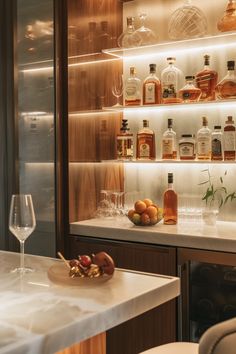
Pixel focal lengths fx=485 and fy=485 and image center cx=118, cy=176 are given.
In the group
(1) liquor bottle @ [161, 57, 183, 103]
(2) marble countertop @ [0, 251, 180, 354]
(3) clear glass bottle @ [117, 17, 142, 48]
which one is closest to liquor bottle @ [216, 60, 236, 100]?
(1) liquor bottle @ [161, 57, 183, 103]

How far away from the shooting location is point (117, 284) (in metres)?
1.34

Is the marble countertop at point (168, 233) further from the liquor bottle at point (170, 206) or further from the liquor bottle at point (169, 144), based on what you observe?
the liquor bottle at point (169, 144)

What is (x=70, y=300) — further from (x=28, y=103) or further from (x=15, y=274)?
(x=28, y=103)

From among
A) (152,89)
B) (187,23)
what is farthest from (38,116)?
(187,23)

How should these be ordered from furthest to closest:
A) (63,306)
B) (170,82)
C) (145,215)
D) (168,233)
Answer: (170,82)
(145,215)
(168,233)
(63,306)

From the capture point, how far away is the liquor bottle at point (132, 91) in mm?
3107

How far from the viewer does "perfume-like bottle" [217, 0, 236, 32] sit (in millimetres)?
2732

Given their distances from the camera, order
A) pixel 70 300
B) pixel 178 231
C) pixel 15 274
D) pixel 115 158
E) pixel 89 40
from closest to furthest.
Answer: pixel 70 300 < pixel 15 274 < pixel 178 231 < pixel 89 40 < pixel 115 158

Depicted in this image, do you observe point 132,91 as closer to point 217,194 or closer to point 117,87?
point 117,87

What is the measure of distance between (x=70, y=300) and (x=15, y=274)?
0.34m

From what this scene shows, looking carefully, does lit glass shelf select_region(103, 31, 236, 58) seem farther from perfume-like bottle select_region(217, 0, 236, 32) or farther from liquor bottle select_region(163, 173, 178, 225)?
liquor bottle select_region(163, 173, 178, 225)

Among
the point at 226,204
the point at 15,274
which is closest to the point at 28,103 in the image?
the point at 226,204

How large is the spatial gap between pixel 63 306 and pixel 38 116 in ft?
6.26

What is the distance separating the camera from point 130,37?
3.12 meters
